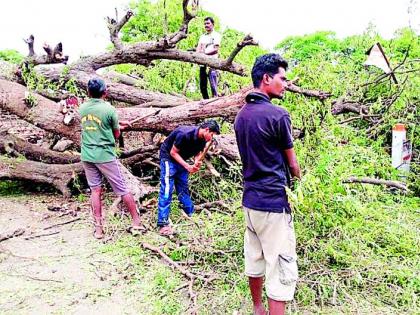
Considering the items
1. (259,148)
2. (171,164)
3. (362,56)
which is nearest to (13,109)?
(171,164)

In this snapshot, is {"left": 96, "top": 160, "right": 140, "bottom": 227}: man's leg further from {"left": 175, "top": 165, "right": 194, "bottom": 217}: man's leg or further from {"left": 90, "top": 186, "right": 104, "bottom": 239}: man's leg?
{"left": 175, "top": 165, "right": 194, "bottom": 217}: man's leg

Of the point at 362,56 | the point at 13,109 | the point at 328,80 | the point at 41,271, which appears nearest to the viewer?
the point at 41,271

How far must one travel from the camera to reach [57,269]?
3.98m

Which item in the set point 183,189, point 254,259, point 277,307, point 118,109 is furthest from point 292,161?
point 118,109

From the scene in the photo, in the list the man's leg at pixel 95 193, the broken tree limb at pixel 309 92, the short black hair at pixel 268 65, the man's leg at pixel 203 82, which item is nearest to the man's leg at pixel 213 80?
Result: the man's leg at pixel 203 82

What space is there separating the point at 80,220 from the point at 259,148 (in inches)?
126

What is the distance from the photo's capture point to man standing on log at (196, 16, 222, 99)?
21.8ft

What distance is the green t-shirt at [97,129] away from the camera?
4508 millimetres

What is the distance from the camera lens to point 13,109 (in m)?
5.83

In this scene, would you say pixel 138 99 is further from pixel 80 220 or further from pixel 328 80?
pixel 328 80

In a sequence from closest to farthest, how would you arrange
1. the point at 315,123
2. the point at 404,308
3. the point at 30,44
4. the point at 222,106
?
the point at 404,308 < the point at 315,123 < the point at 222,106 < the point at 30,44

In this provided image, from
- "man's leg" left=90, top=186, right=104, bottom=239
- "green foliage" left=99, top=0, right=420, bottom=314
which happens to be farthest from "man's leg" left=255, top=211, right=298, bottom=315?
"man's leg" left=90, top=186, right=104, bottom=239

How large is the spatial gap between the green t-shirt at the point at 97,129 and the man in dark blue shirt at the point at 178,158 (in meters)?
0.56

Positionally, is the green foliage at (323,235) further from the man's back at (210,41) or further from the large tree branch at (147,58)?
the man's back at (210,41)
